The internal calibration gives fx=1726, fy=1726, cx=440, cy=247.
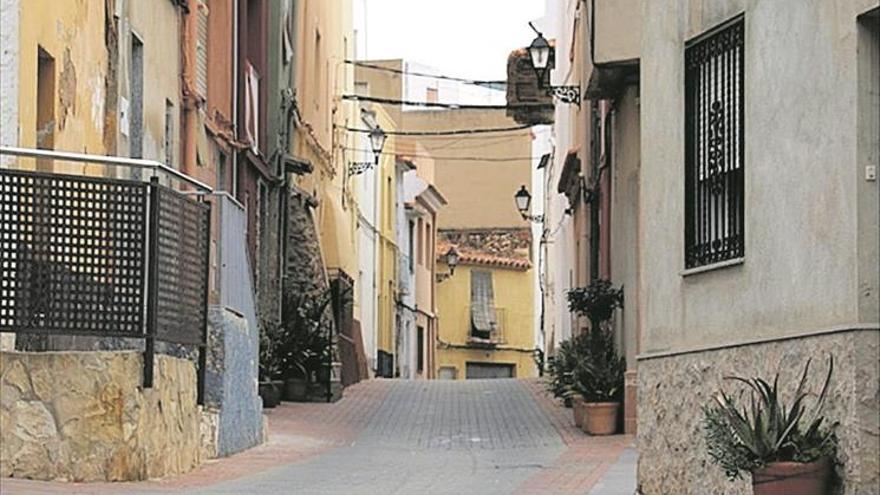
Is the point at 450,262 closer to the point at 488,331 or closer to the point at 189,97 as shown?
the point at 488,331

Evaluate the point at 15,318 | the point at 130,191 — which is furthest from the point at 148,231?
the point at 15,318

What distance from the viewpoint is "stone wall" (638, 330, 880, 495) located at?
10.1m

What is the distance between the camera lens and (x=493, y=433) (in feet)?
73.0

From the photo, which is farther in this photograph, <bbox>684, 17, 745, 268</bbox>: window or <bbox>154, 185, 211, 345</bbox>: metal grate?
<bbox>154, 185, 211, 345</bbox>: metal grate

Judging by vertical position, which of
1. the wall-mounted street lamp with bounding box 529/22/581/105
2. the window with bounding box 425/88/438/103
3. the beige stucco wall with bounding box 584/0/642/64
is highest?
the window with bounding box 425/88/438/103

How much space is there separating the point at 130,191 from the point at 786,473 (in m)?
6.42

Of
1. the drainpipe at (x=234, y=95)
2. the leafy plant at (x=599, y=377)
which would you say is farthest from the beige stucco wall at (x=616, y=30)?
the drainpipe at (x=234, y=95)

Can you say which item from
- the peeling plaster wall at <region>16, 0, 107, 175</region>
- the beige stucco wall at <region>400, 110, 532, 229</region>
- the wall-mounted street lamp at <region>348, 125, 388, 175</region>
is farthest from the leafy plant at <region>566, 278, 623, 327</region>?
the beige stucco wall at <region>400, 110, 532, 229</region>

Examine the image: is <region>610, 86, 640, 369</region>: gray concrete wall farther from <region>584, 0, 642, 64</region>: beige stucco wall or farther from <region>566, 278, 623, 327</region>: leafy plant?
<region>584, 0, 642, 64</region>: beige stucco wall

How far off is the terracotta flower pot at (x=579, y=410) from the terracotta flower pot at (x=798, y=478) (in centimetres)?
1087

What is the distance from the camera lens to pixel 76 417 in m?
13.6

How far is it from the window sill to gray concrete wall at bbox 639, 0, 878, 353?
0.04m

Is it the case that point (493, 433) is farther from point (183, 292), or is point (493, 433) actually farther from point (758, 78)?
point (758, 78)

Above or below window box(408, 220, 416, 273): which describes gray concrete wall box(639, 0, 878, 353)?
below
